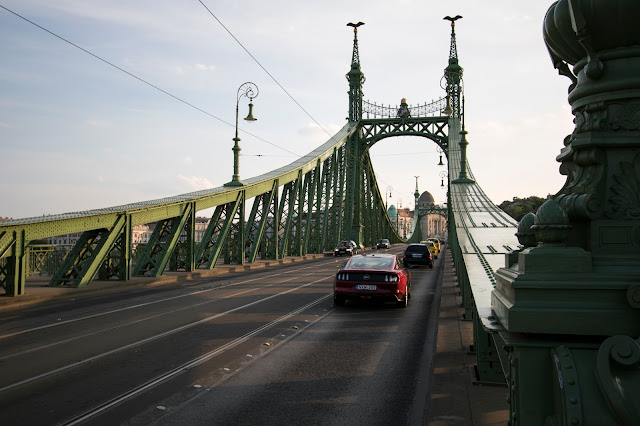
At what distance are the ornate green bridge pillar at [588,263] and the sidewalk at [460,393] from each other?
1.56 metres

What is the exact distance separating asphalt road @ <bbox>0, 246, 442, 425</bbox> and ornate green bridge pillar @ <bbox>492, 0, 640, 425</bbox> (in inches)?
88.3

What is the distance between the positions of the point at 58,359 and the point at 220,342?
229 cm

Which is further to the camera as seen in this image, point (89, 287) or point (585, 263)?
point (89, 287)

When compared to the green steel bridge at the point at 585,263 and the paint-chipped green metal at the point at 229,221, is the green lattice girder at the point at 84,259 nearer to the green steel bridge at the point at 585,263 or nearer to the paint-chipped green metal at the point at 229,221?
the paint-chipped green metal at the point at 229,221

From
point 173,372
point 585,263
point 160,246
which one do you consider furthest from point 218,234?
point 585,263

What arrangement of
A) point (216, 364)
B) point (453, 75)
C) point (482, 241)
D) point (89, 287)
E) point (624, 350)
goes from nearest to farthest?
point (624, 350), point (216, 364), point (482, 241), point (89, 287), point (453, 75)

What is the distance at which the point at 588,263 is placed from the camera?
2.97 meters

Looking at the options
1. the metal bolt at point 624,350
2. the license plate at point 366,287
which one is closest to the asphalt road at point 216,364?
the license plate at point 366,287

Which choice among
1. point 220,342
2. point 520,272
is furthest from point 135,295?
point 520,272

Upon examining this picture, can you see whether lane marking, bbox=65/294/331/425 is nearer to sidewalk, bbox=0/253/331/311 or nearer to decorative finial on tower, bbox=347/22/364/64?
sidewalk, bbox=0/253/331/311

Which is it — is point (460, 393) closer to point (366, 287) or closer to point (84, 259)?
point (366, 287)

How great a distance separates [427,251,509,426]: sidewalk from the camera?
475cm

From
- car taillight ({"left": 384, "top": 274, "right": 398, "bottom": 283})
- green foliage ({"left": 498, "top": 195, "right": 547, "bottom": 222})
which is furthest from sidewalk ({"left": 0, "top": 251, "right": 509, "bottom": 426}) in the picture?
green foliage ({"left": 498, "top": 195, "right": 547, "bottom": 222})

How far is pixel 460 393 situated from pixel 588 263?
9.99 ft
